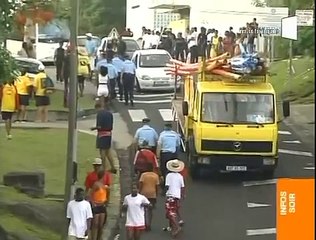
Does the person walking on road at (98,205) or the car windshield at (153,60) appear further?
the car windshield at (153,60)

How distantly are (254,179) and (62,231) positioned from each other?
690 centimetres

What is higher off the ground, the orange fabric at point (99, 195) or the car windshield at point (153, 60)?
the car windshield at point (153, 60)

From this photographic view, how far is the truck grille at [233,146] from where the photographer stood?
73.0 feet

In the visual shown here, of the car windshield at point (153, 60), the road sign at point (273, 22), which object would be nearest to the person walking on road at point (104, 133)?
the road sign at point (273, 22)

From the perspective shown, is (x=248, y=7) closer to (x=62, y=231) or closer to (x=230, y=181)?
(x=230, y=181)

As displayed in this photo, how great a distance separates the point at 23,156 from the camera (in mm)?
24234

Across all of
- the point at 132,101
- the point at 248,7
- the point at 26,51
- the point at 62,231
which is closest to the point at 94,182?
the point at 62,231

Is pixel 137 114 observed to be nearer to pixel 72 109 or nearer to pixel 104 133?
pixel 104 133

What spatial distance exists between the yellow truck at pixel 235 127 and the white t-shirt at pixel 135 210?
5.91m

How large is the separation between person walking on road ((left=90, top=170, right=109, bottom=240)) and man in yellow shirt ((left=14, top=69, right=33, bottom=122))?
1037cm

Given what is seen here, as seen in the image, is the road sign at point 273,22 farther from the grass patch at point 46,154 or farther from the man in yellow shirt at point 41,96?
the grass patch at point 46,154

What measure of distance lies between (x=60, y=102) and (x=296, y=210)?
76.7 feet

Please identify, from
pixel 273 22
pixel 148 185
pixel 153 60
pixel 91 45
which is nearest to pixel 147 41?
pixel 91 45

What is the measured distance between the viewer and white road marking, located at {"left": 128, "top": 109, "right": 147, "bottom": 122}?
3084 cm
